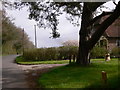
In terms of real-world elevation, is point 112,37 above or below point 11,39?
below

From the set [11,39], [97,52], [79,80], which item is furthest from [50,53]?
[11,39]

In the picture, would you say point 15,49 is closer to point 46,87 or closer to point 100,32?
point 100,32

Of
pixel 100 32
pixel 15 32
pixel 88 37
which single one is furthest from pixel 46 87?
pixel 15 32

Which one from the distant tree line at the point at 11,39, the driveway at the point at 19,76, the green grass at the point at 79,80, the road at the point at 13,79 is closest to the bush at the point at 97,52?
the driveway at the point at 19,76

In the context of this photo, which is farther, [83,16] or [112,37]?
[112,37]

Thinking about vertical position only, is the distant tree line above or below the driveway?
above

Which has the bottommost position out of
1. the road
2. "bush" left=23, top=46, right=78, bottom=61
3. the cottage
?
Result: the road

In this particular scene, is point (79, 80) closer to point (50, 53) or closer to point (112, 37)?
point (50, 53)

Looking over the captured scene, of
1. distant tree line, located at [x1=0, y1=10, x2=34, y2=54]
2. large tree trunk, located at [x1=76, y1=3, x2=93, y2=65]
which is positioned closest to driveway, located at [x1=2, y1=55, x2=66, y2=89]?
large tree trunk, located at [x1=76, y1=3, x2=93, y2=65]

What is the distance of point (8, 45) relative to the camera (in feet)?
235

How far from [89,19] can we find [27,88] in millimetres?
9903

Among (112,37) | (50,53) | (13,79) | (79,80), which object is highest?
(112,37)

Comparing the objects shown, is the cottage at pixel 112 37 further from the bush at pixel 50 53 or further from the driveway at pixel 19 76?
the driveway at pixel 19 76

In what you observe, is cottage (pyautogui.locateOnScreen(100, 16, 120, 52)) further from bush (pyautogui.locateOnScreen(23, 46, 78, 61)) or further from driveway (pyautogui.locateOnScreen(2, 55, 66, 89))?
driveway (pyautogui.locateOnScreen(2, 55, 66, 89))
